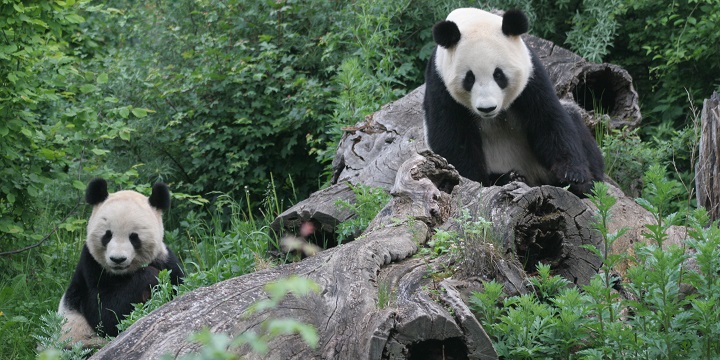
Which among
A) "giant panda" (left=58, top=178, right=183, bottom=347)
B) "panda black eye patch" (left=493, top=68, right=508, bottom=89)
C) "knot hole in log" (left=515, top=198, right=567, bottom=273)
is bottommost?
"giant panda" (left=58, top=178, right=183, bottom=347)

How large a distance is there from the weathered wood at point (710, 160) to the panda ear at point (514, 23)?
A: 1245 millimetres

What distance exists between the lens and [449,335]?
3062mm

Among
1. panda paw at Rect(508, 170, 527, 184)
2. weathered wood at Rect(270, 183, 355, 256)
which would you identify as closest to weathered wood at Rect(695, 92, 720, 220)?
panda paw at Rect(508, 170, 527, 184)

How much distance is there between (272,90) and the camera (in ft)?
27.0

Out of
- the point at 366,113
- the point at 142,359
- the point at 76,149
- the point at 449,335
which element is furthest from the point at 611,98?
the point at 142,359

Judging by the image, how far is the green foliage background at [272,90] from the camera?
7.14m

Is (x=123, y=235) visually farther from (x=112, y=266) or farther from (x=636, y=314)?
(x=636, y=314)

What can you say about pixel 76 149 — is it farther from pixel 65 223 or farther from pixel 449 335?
pixel 449 335

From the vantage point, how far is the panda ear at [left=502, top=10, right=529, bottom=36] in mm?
5250

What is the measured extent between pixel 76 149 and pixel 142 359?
3915 millimetres

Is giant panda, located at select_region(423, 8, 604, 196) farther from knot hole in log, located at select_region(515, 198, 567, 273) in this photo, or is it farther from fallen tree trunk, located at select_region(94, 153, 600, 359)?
knot hole in log, located at select_region(515, 198, 567, 273)

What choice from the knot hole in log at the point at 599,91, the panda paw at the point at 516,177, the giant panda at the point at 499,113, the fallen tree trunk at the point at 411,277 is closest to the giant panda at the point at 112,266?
the fallen tree trunk at the point at 411,277

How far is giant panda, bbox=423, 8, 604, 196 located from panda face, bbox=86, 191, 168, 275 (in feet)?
6.21

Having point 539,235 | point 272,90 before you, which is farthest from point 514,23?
point 272,90
